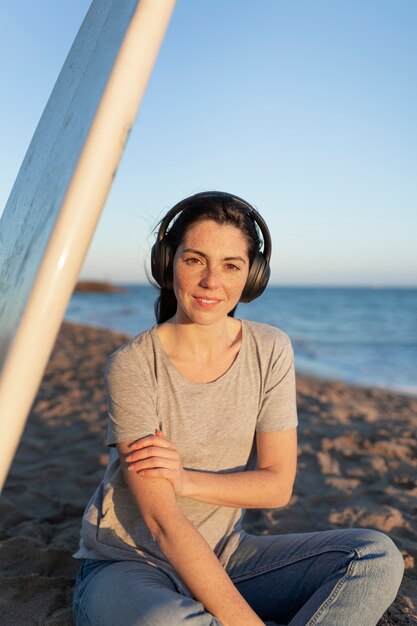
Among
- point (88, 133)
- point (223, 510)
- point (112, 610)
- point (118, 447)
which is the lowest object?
point (112, 610)

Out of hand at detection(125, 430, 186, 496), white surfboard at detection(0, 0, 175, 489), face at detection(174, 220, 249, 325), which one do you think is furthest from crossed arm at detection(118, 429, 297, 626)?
white surfboard at detection(0, 0, 175, 489)

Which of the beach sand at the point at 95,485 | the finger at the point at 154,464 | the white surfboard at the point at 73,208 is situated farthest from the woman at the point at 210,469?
the white surfboard at the point at 73,208

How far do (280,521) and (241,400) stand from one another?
1.27 m

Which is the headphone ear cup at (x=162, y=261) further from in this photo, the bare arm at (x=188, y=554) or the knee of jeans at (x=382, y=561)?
the knee of jeans at (x=382, y=561)

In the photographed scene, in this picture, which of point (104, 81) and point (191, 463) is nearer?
point (104, 81)

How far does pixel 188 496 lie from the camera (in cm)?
179

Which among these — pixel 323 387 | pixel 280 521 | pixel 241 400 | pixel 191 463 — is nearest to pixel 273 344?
pixel 241 400

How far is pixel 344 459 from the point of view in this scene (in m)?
3.92

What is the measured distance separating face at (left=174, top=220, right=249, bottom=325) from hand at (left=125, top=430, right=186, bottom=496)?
46 centimetres

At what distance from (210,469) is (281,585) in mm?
441

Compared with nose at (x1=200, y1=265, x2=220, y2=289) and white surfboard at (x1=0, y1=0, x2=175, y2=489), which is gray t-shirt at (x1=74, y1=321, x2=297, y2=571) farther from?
white surfboard at (x1=0, y1=0, x2=175, y2=489)

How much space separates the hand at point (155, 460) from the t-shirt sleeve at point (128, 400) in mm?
64

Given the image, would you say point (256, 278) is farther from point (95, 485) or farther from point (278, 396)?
point (95, 485)

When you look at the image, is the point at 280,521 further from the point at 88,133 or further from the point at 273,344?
the point at 88,133
